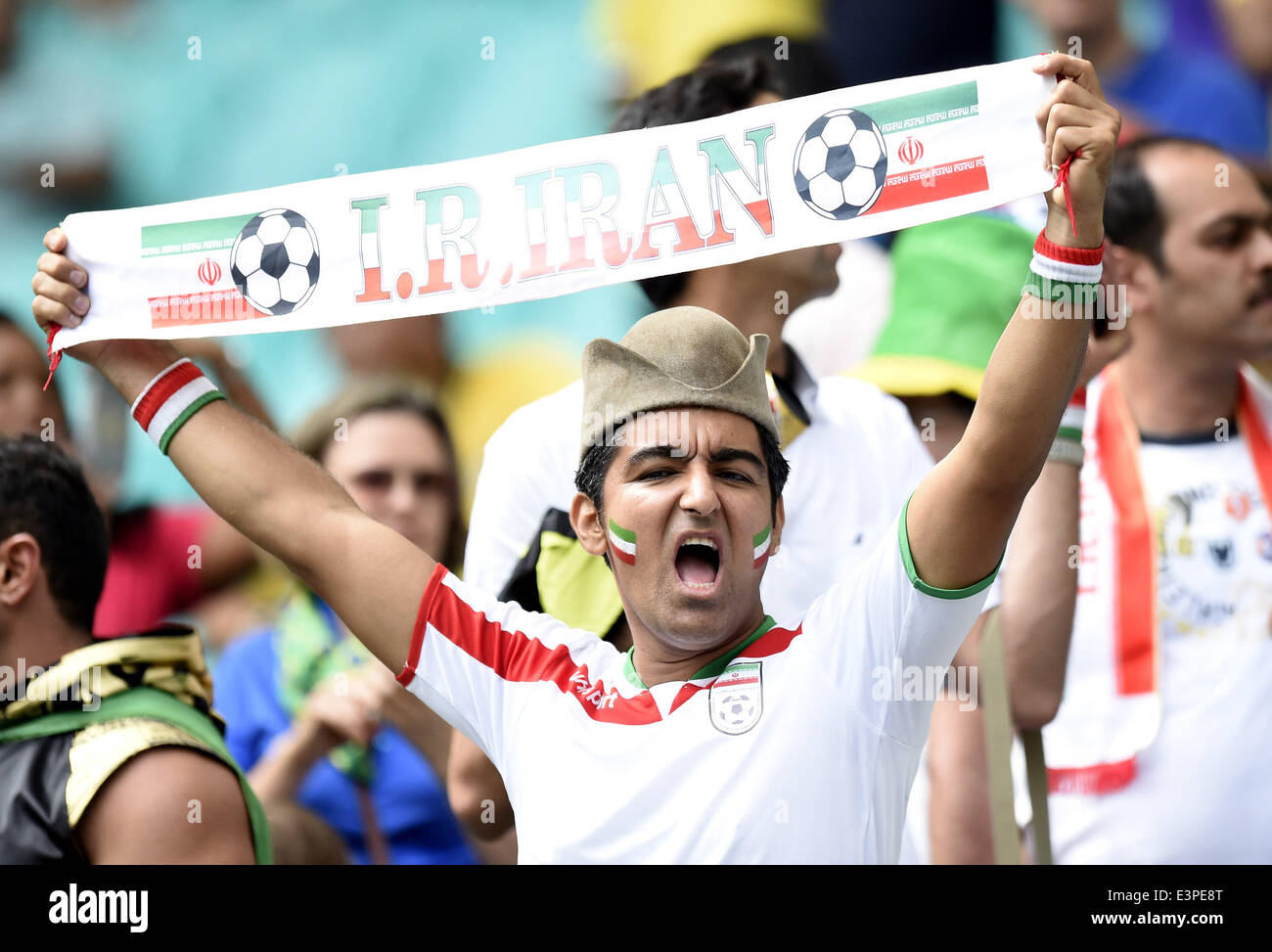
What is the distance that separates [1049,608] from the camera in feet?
9.95

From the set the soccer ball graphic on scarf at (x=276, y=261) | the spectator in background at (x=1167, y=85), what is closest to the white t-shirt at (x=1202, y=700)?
the spectator in background at (x=1167, y=85)

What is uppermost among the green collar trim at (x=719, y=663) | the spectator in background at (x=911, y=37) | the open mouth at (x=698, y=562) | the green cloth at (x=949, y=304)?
the spectator in background at (x=911, y=37)

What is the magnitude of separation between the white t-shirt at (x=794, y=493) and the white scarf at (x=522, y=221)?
496mm

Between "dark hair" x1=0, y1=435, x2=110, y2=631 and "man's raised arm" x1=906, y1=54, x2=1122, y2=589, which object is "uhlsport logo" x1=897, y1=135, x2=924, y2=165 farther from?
"dark hair" x1=0, y1=435, x2=110, y2=631

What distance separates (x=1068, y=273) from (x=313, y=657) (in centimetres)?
239

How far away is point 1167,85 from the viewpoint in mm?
4223

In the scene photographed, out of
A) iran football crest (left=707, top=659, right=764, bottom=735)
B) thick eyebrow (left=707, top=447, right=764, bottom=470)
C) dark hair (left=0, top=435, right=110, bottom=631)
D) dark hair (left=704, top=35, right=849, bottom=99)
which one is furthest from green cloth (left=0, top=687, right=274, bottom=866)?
dark hair (left=704, top=35, right=849, bottom=99)

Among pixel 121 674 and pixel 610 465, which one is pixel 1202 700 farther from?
pixel 121 674

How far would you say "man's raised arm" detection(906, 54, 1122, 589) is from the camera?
6.49 feet

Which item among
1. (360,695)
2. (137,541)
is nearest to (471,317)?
(137,541)

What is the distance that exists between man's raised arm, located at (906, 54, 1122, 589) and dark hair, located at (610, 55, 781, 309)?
4.00 ft

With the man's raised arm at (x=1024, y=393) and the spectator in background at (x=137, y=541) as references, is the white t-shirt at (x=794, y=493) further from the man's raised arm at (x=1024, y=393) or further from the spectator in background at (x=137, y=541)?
the spectator in background at (x=137, y=541)

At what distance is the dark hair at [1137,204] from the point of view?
12.3 feet
